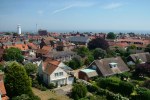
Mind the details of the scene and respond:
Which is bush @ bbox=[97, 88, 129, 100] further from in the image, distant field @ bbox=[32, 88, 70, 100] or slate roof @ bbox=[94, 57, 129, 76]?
slate roof @ bbox=[94, 57, 129, 76]

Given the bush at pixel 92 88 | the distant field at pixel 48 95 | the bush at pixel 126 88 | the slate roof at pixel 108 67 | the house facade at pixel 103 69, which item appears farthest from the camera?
the slate roof at pixel 108 67

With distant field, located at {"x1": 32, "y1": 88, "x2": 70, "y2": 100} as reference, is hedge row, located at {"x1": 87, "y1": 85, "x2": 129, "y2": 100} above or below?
above

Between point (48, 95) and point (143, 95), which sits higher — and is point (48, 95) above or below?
below

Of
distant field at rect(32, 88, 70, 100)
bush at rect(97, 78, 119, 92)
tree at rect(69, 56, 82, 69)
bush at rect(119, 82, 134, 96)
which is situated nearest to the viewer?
distant field at rect(32, 88, 70, 100)

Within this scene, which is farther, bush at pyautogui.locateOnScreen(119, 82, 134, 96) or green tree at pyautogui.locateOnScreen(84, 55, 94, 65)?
green tree at pyautogui.locateOnScreen(84, 55, 94, 65)

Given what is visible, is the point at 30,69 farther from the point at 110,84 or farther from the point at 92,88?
the point at 110,84

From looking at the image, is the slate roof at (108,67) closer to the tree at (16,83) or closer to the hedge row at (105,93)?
the hedge row at (105,93)

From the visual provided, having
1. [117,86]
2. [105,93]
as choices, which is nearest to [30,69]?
[105,93]

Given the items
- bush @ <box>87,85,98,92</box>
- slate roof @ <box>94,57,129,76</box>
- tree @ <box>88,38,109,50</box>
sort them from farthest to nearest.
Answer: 1. tree @ <box>88,38,109,50</box>
2. slate roof @ <box>94,57,129,76</box>
3. bush @ <box>87,85,98,92</box>

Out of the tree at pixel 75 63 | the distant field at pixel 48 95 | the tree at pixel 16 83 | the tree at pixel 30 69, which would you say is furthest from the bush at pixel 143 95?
the tree at pixel 75 63

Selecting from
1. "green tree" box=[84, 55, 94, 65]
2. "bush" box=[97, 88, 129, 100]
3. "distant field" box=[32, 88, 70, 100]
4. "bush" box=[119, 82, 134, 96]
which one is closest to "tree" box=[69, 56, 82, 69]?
"green tree" box=[84, 55, 94, 65]

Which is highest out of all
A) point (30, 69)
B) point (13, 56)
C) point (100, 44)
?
point (100, 44)
